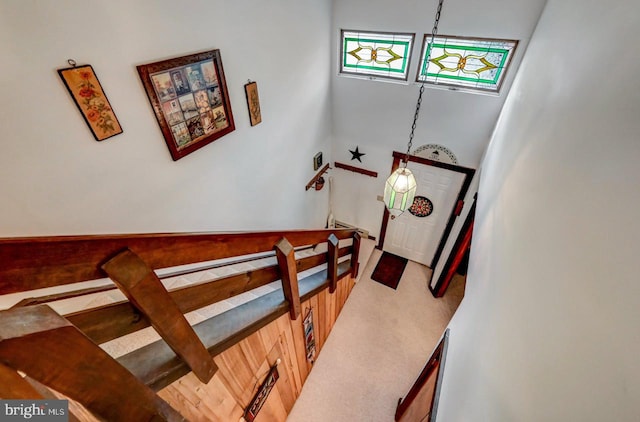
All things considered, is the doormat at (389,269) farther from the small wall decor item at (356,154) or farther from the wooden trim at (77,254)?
the wooden trim at (77,254)

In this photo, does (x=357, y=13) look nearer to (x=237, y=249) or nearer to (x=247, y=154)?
(x=247, y=154)

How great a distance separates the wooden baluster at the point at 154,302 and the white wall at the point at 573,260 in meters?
0.93

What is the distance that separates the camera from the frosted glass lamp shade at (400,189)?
7.66 ft

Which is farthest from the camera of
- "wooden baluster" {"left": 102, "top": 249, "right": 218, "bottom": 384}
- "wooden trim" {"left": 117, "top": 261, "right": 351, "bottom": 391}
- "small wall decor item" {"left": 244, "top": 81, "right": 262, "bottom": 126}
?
"small wall decor item" {"left": 244, "top": 81, "right": 262, "bottom": 126}

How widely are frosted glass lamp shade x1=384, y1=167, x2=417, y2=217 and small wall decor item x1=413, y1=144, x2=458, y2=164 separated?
143 cm

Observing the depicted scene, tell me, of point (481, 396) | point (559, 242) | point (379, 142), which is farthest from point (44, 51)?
point (379, 142)

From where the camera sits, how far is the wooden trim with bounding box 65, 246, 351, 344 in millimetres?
685

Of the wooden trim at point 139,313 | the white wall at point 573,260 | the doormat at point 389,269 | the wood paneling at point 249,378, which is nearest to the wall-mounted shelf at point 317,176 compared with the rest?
the wood paneling at point 249,378

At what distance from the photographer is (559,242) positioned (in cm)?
72

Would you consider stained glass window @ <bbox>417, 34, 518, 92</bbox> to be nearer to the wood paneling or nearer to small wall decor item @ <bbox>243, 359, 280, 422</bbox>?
the wood paneling

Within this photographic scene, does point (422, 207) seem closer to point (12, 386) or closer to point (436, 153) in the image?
point (436, 153)

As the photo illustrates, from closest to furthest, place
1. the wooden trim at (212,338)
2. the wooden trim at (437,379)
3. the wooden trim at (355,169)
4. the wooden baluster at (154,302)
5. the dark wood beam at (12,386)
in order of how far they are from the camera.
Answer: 1. the dark wood beam at (12,386)
2. the wooden baluster at (154,302)
3. the wooden trim at (212,338)
4. the wooden trim at (437,379)
5. the wooden trim at (355,169)

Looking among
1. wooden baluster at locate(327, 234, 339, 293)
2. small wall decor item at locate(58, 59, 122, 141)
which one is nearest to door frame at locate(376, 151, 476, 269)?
wooden baluster at locate(327, 234, 339, 293)

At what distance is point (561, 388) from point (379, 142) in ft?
11.9
